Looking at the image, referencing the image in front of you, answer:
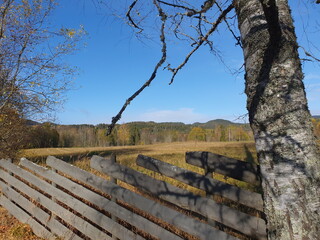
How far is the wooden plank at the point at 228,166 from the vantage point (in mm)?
2766

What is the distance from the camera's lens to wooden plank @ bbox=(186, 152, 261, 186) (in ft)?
9.07

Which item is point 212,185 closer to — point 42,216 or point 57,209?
point 57,209

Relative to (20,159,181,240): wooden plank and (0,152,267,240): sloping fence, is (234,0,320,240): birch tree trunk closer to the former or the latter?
(0,152,267,240): sloping fence

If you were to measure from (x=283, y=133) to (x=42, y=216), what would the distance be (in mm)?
4841

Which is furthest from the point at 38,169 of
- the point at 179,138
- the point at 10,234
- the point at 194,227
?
the point at 179,138

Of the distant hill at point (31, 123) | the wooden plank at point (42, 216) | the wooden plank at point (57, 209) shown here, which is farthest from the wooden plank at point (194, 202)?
the distant hill at point (31, 123)

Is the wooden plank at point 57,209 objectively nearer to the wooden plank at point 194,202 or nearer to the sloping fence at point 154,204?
the sloping fence at point 154,204

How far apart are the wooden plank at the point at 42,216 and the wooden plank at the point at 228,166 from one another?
2.45 metres

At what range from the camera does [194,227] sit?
109 inches

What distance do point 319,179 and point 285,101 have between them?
516mm

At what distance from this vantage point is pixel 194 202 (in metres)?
2.88

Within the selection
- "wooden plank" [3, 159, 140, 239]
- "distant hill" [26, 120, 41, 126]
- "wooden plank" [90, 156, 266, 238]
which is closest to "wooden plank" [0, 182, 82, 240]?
"wooden plank" [3, 159, 140, 239]

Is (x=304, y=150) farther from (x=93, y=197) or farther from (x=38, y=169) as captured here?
(x=38, y=169)

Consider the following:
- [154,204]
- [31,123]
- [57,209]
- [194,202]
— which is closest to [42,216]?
[57,209]
